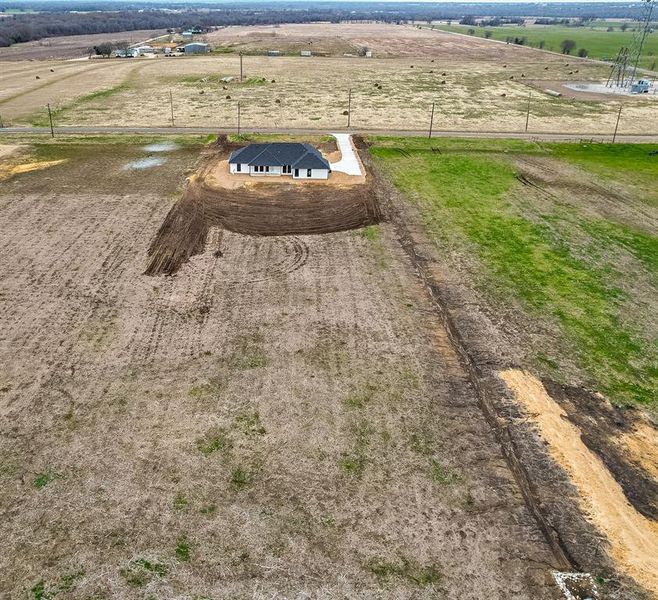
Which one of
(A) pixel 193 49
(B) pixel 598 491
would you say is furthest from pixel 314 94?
(A) pixel 193 49

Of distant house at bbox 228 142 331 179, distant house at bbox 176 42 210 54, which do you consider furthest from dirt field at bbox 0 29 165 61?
distant house at bbox 228 142 331 179

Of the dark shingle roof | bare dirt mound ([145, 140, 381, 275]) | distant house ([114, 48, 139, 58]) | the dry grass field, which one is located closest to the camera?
bare dirt mound ([145, 140, 381, 275])

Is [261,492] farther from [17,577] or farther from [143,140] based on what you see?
[143,140]

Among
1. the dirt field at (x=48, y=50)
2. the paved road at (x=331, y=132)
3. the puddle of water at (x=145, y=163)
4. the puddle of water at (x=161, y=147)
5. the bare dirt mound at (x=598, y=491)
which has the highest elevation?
the dirt field at (x=48, y=50)

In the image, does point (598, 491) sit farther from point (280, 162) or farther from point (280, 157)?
point (280, 157)

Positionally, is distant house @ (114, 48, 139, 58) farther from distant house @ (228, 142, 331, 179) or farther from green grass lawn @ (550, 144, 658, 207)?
green grass lawn @ (550, 144, 658, 207)

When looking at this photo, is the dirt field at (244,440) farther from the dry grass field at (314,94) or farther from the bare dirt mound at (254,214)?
the dry grass field at (314,94)

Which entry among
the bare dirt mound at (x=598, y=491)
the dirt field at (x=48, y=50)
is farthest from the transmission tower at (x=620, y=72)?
the dirt field at (x=48, y=50)
